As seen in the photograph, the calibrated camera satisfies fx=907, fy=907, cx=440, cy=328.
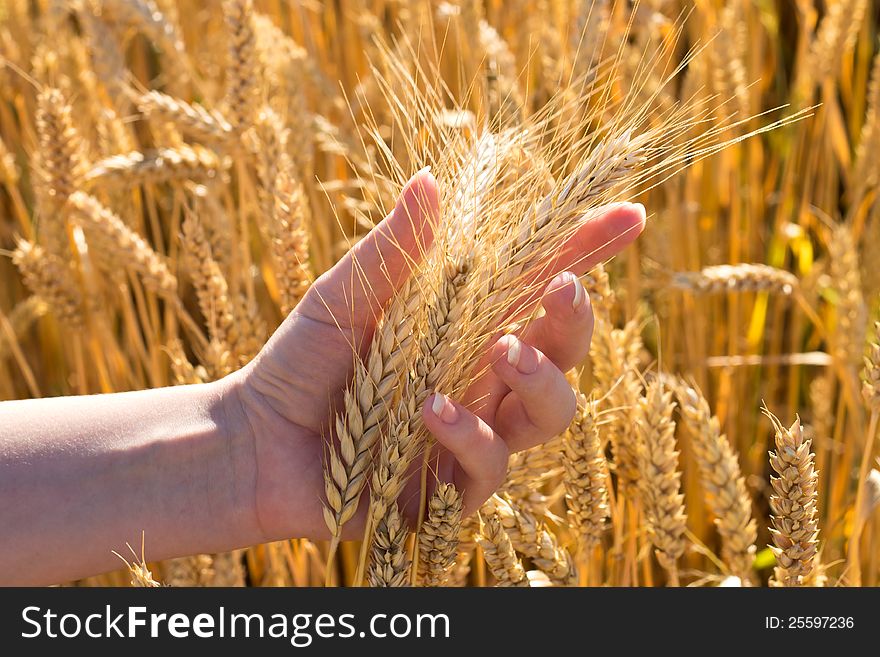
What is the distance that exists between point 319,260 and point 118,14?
2.12 ft

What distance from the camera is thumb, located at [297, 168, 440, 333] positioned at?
37.8 inches

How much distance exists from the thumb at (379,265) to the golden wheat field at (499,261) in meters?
0.04

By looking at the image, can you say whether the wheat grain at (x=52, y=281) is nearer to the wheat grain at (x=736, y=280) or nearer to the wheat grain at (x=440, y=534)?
the wheat grain at (x=440, y=534)

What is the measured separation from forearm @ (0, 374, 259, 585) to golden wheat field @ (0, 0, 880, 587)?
0.03 meters

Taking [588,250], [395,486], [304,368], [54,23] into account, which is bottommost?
[395,486]

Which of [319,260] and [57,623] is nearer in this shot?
[57,623]

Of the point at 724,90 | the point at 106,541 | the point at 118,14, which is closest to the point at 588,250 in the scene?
the point at 106,541

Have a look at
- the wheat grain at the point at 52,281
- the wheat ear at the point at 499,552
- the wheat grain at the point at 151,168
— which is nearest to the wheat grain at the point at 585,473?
the wheat ear at the point at 499,552

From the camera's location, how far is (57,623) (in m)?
0.92

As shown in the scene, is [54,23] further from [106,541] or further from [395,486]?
[395,486]

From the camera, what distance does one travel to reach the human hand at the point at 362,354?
3.11ft

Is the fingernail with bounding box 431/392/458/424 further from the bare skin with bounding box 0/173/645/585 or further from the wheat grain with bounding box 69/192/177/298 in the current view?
the wheat grain with bounding box 69/192/177/298

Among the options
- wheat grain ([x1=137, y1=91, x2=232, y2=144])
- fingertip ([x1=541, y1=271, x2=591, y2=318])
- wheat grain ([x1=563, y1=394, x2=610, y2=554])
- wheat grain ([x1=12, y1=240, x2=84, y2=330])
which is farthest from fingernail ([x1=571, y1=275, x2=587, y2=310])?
wheat grain ([x1=12, y1=240, x2=84, y2=330])

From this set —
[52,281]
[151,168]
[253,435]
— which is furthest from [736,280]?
[52,281]
